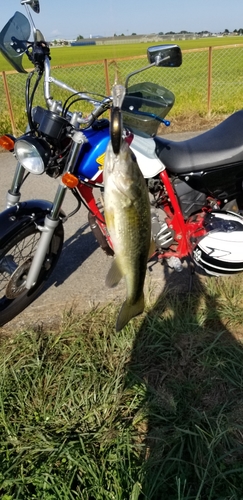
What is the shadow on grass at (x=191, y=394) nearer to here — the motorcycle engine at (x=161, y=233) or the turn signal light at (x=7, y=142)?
the motorcycle engine at (x=161, y=233)

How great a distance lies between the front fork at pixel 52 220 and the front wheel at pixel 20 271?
0.39ft

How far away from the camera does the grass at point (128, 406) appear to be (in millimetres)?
1675

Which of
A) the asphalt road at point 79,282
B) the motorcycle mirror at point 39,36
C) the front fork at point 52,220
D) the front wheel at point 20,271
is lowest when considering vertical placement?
the asphalt road at point 79,282

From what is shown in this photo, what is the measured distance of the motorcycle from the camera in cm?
214

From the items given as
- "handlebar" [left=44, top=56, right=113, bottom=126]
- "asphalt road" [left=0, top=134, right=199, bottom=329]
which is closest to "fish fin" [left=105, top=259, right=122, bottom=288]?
"handlebar" [left=44, top=56, right=113, bottom=126]

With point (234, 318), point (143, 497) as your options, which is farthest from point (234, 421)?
point (234, 318)

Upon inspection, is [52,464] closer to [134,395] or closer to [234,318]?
[134,395]

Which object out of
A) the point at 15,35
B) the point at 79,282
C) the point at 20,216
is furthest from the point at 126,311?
the point at 15,35

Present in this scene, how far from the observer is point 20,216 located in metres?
2.48

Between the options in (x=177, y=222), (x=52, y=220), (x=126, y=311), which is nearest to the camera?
(x=126, y=311)

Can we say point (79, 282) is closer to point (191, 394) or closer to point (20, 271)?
point (20, 271)

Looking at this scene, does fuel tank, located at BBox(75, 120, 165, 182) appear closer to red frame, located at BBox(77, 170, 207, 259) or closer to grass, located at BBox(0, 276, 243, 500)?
red frame, located at BBox(77, 170, 207, 259)

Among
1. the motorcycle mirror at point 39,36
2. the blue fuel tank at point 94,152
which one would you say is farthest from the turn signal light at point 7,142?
the motorcycle mirror at point 39,36

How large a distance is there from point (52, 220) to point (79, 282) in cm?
97
